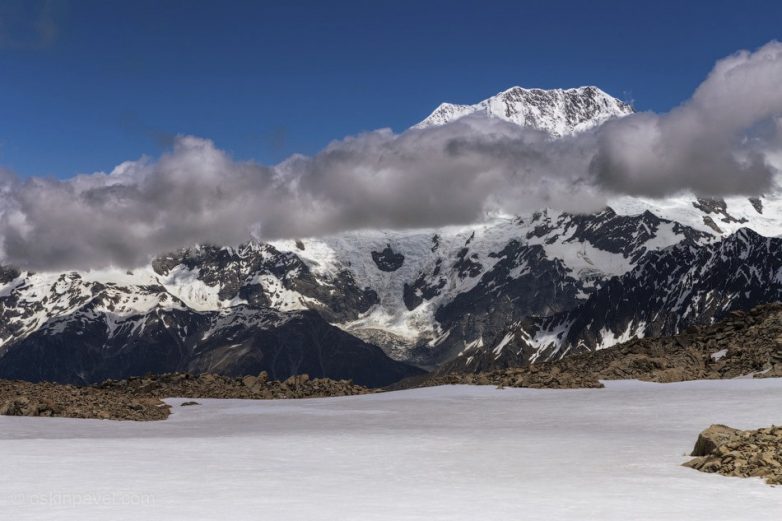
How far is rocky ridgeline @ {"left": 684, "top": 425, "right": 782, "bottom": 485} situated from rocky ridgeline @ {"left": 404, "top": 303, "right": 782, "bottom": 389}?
20.4m

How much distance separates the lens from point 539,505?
62.0ft

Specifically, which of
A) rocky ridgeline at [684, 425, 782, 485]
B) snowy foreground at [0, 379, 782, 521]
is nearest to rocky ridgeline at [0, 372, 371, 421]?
snowy foreground at [0, 379, 782, 521]

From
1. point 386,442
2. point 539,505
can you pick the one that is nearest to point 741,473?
point 539,505

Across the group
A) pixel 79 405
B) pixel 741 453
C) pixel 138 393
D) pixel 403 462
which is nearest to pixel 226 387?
pixel 138 393

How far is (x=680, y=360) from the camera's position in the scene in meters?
50.5

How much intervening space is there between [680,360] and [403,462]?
2957 centimetres

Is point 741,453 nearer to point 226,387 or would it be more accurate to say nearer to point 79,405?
point 79,405

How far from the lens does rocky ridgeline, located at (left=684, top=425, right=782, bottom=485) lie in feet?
72.7

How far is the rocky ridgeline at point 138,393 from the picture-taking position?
3835cm

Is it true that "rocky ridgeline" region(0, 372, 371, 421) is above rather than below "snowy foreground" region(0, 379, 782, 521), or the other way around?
above

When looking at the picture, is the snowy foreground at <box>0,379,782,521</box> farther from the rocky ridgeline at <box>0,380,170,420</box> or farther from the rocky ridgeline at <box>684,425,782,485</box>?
the rocky ridgeline at <box>0,380,170,420</box>

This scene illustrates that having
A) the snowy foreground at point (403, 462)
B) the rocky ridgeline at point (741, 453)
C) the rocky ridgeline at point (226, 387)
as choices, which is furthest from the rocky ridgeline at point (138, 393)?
the rocky ridgeline at point (741, 453)

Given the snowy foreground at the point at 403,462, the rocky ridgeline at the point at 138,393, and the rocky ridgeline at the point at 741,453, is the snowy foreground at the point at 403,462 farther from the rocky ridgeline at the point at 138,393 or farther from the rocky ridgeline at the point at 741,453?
the rocky ridgeline at the point at 138,393

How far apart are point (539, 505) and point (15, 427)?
2147 cm
